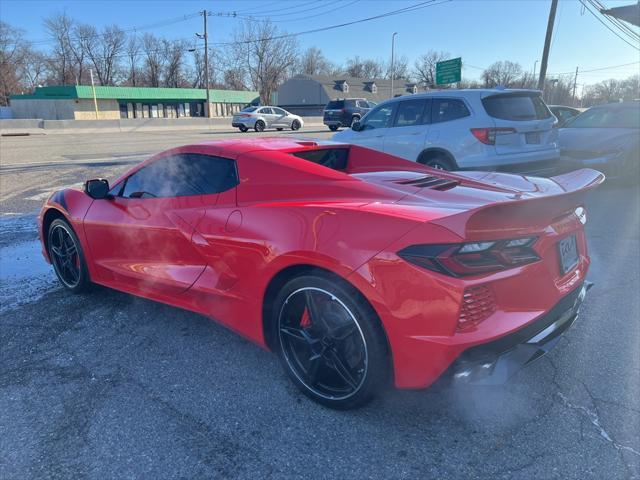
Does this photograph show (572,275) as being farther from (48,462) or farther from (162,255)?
(48,462)

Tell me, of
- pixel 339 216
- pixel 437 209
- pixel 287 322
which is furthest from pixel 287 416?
pixel 437 209

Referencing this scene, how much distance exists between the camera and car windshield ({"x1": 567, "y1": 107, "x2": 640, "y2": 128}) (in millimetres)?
8484

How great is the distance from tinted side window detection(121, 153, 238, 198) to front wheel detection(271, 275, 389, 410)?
2.98 feet

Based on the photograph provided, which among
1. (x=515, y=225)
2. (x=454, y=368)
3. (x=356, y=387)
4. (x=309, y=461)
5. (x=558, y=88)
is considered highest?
(x=558, y=88)

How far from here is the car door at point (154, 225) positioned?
3016mm

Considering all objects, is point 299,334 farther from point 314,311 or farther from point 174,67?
point 174,67

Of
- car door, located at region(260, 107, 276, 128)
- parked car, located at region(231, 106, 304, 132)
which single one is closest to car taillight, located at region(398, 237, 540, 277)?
parked car, located at region(231, 106, 304, 132)

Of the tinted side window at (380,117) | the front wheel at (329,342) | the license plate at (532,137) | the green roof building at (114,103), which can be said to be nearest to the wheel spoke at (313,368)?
the front wheel at (329,342)

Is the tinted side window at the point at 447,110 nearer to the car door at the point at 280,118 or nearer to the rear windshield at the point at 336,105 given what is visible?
the rear windshield at the point at 336,105

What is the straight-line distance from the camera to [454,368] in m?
2.05

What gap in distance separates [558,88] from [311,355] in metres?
87.5

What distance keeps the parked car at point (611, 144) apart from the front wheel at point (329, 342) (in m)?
7.29

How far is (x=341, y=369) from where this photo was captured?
2.45m

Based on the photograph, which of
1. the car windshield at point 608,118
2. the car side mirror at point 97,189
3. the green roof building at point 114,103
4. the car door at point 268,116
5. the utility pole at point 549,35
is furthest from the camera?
the green roof building at point 114,103
